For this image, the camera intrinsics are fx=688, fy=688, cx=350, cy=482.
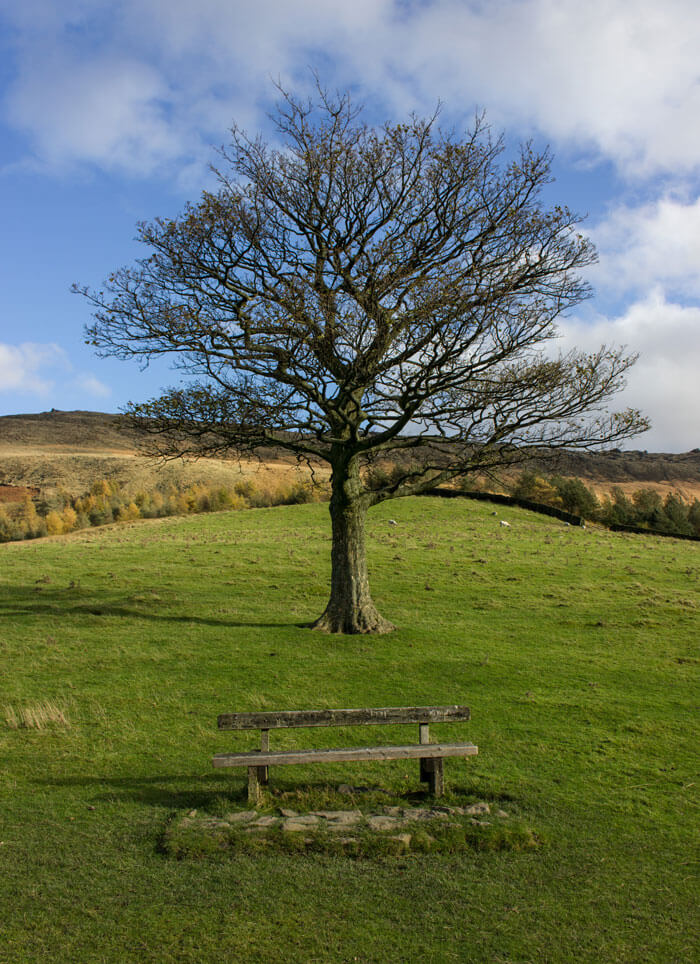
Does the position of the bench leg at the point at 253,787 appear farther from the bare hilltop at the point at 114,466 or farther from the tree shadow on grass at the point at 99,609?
the bare hilltop at the point at 114,466

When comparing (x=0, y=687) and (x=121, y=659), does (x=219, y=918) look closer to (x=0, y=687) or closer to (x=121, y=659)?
(x=0, y=687)

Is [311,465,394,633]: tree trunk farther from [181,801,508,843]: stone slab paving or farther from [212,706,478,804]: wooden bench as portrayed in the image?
[181,801,508,843]: stone slab paving

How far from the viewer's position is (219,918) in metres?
6.04

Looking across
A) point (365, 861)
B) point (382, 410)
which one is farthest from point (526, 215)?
point (365, 861)

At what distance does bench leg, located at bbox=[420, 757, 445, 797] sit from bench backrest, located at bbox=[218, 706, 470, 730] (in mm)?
591

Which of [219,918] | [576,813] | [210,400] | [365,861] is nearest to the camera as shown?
[219,918]

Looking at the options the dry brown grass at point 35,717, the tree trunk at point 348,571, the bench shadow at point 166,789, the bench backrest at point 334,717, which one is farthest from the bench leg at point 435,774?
the tree trunk at point 348,571

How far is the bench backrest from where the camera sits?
8.42m

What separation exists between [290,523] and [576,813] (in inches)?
1674

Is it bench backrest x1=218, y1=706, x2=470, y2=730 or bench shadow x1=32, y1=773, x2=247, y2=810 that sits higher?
bench backrest x1=218, y1=706, x2=470, y2=730

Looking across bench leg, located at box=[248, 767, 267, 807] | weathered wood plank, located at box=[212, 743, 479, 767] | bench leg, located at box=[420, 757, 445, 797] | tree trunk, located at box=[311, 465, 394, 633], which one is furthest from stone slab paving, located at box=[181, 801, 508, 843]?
tree trunk, located at box=[311, 465, 394, 633]

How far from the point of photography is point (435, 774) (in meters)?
8.85

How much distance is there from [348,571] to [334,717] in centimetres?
1093

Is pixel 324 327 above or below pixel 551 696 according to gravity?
above
